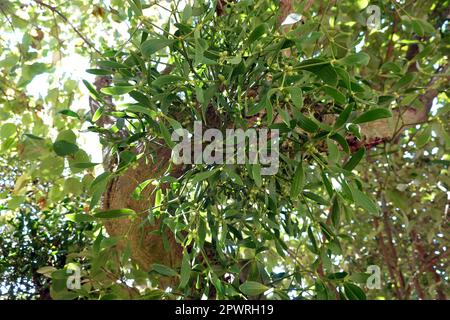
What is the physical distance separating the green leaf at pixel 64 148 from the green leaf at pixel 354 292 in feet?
1.62

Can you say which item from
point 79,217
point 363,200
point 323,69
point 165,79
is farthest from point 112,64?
point 363,200

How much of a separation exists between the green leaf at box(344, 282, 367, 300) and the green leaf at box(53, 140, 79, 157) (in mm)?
493

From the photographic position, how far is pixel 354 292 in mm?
833

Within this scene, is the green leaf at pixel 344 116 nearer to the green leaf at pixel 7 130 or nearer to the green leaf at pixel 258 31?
the green leaf at pixel 258 31

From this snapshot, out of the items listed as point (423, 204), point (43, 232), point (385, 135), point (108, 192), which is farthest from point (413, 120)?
point (43, 232)

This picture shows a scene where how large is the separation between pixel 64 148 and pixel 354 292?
1.71 feet

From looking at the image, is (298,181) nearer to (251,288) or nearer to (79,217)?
(251,288)

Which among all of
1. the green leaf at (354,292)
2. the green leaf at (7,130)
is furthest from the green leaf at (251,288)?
the green leaf at (7,130)

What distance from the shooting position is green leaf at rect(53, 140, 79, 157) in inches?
33.8

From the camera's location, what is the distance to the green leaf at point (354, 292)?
0.83 m

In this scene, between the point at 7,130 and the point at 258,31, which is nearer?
the point at 258,31

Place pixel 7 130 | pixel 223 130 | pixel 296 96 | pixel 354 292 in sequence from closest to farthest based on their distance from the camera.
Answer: pixel 296 96, pixel 354 292, pixel 223 130, pixel 7 130

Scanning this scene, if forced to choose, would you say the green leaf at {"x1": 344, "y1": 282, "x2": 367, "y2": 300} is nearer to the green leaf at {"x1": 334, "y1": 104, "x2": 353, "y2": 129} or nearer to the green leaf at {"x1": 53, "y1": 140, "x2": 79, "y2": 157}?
the green leaf at {"x1": 334, "y1": 104, "x2": 353, "y2": 129}
